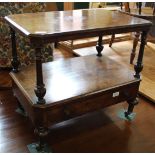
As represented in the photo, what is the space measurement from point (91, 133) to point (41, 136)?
424 mm

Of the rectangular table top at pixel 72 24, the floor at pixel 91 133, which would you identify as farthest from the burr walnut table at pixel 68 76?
the floor at pixel 91 133

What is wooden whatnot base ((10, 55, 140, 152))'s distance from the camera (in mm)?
1401

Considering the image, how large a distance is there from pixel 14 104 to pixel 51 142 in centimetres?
58

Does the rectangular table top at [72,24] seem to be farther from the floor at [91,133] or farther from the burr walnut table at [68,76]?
the floor at [91,133]

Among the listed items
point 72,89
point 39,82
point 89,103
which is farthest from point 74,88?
point 39,82

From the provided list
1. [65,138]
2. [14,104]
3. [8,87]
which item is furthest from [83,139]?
[8,87]

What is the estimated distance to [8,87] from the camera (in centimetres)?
223

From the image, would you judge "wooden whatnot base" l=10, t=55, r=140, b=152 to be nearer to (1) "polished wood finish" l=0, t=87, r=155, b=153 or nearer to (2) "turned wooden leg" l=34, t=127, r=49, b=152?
(2) "turned wooden leg" l=34, t=127, r=49, b=152

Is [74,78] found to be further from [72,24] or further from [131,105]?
[131,105]

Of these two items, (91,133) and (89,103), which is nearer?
(89,103)

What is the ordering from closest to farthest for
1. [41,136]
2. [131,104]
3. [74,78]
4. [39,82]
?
→ [39,82] → [41,136] → [74,78] → [131,104]

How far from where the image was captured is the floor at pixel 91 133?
5.07 feet

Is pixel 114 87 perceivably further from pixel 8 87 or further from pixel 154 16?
pixel 154 16

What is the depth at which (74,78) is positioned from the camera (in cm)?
164
